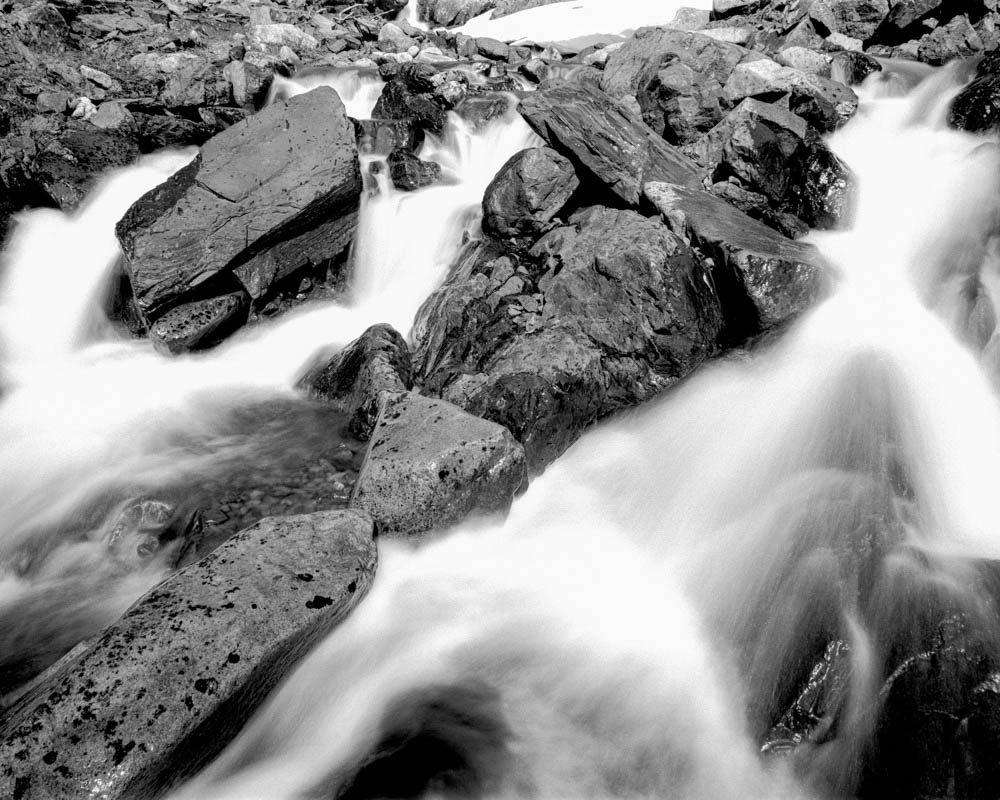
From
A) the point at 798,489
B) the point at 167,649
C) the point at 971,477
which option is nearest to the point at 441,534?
the point at 167,649

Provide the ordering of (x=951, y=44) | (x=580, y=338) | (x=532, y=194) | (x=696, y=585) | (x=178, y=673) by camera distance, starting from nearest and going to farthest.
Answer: (x=178, y=673) < (x=696, y=585) < (x=580, y=338) < (x=532, y=194) < (x=951, y=44)

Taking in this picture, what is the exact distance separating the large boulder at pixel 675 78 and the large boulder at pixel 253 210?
→ 191 inches

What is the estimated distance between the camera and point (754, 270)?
639cm

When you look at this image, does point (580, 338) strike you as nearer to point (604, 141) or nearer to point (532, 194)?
point (532, 194)

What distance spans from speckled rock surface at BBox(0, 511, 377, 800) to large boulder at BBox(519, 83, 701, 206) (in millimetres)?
5424

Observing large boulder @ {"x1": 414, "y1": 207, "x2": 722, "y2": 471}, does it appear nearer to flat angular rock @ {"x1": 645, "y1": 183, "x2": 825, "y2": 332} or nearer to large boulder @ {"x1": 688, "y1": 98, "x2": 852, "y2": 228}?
flat angular rock @ {"x1": 645, "y1": 183, "x2": 825, "y2": 332}

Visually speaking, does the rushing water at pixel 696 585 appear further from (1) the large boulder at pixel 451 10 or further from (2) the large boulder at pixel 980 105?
(1) the large boulder at pixel 451 10

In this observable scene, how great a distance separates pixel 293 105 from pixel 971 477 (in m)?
8.50

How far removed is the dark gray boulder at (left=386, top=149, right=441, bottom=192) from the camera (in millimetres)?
9609

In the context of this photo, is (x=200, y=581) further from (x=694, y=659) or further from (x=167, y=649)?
(x=694, y=659)

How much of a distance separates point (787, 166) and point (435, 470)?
19.7 ft

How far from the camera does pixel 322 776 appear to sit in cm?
354

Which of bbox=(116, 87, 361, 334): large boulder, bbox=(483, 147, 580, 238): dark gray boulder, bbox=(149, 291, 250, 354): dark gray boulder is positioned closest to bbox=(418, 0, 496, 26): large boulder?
bbox=(116, 87, 361, 334): large boulder

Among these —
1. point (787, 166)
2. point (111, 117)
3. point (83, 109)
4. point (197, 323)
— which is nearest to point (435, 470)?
point (197, 323)
